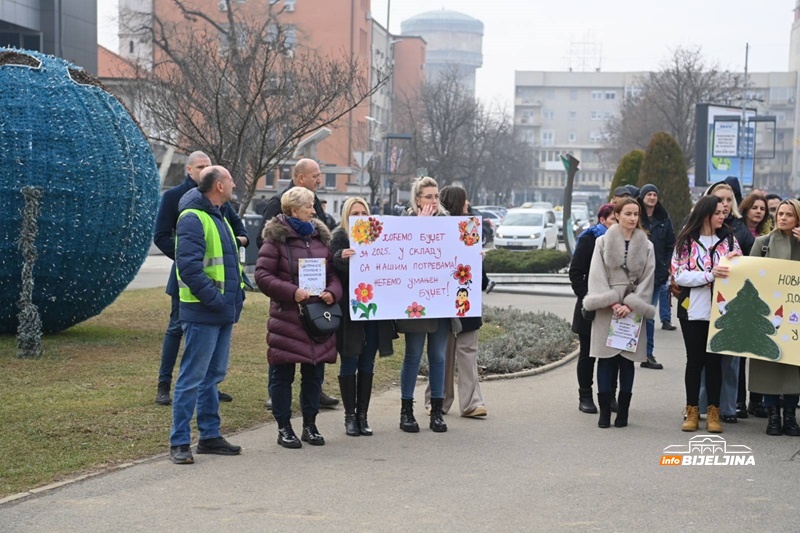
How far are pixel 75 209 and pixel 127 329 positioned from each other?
2828mm

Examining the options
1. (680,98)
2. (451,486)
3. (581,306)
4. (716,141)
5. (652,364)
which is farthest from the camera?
(680,98)

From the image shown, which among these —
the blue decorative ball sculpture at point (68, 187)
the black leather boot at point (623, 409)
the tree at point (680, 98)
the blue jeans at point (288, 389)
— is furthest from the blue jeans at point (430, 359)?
the tree at point (680, 98)

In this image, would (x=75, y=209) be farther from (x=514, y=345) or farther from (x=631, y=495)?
(x=631, y=495)

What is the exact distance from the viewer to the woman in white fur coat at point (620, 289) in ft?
31.5

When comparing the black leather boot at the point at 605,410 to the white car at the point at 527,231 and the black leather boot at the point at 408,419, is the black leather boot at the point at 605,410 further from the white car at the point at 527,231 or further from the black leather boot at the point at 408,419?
the white car at the point at 527,231

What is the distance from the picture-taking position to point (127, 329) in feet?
48.7

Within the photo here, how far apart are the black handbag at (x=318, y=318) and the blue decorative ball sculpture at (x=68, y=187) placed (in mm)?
4634

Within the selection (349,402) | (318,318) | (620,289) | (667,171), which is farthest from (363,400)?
(667,171)

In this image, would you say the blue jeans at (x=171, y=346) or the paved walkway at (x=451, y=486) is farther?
the blue jeans at (x=171, y=346)

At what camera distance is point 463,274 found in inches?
376

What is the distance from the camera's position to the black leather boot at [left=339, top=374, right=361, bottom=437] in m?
9.06

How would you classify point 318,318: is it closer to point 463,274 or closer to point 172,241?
point 463,274

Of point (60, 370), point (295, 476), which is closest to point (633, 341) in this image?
point (295, 476)

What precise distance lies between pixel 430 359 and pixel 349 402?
833 mm
